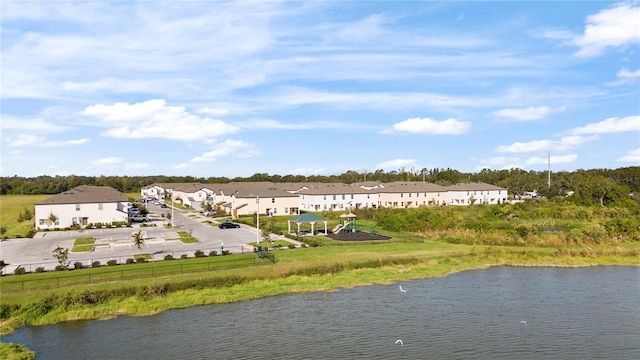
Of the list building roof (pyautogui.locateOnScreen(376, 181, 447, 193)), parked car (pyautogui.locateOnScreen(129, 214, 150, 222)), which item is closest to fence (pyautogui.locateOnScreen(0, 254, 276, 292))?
parked car (pyautogui.locateOnScreen(129, 214, 150, 222))

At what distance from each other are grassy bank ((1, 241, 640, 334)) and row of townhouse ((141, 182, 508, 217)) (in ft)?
118

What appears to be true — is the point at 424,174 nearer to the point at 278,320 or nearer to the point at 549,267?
the point at 549,267

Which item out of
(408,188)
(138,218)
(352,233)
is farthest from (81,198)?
(408,188)

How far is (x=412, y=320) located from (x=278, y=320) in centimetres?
741

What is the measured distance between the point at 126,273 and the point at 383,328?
1881 cm

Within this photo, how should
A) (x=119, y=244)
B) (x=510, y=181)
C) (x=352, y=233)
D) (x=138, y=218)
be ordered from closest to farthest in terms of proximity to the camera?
(x=119, y=244) < (x=352, y=233) < (x=138, y=218) < (x=510, y=181)

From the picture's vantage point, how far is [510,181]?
4793 inches

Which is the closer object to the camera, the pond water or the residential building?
the pond water

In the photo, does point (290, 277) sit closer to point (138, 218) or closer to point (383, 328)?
point (383, 328)

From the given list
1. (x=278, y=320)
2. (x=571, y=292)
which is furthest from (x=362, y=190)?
(x=278, y=320)

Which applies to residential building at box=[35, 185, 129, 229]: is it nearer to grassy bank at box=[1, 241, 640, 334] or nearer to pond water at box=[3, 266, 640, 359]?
grassy bank at box=[1, 241, 640, 334]

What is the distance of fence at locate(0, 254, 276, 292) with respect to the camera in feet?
97.1

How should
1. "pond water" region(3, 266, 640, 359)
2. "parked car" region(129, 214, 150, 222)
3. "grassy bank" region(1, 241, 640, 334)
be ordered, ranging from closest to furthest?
"pond water" region(3, 266, 640, 359), "grassy bank" region(1, 241, 640, 334), "parked car" region(129, 214, 150, 222)

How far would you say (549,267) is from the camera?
39688mm
